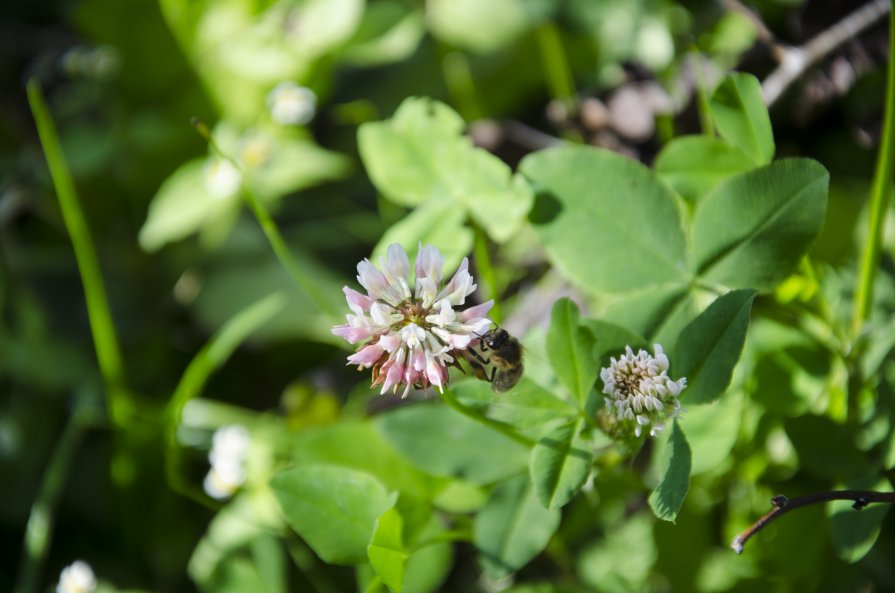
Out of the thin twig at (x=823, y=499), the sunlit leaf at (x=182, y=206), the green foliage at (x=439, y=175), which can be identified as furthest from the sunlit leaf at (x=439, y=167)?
the sunlit leaf at (x=182, y=206)

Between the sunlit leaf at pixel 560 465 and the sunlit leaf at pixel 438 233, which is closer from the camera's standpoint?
the sunlit leaf at pixel 560 465

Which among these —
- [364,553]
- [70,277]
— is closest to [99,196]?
[70,277]

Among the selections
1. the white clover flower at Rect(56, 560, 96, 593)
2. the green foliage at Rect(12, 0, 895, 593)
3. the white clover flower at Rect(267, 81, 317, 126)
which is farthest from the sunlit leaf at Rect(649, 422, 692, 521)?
the white clover flower at Rect(267, 81, 317, 126)

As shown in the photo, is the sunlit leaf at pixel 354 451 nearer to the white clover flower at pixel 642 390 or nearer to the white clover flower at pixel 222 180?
the white clover flower at pixel 642 390

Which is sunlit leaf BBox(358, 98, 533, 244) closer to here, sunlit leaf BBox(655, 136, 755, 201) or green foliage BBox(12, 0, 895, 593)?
green foliage BBox(12, 0, 895, 593)

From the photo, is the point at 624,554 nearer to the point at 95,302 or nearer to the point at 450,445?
the point at 450,445
